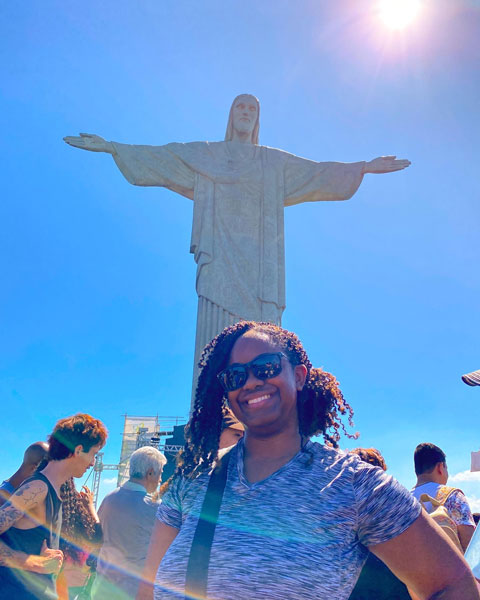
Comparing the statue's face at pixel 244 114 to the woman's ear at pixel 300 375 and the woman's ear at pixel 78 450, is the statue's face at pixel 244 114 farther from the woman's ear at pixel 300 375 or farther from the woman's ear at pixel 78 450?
the woman's ear at pixel 300 375

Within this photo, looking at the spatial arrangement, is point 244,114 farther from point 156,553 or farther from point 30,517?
point 156,553

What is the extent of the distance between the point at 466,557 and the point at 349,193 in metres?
7.75

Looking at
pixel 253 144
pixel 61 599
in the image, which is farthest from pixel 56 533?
pixel 253 144

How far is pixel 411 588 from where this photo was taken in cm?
145

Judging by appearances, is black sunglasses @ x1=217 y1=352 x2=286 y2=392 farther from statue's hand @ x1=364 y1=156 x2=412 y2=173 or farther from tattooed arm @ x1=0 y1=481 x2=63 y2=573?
statue's hand @ x1=364 y1=156 x2=412 y2=173

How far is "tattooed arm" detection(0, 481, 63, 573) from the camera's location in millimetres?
2562

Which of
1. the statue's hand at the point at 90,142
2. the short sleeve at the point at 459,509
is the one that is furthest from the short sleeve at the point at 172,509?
the statue's hand at the point at 90,142

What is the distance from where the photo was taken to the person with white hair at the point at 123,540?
3.53m

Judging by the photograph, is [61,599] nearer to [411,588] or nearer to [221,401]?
[221,401]

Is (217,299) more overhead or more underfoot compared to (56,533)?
more overhead

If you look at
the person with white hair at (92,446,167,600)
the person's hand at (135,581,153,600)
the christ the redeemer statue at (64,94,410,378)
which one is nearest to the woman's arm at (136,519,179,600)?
the person's hand at (135,581,153,600)

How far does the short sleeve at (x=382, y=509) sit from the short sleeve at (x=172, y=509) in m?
0.59

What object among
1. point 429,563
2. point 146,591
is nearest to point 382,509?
point 429,563

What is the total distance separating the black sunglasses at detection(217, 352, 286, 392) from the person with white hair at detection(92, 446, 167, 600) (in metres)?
2.23
